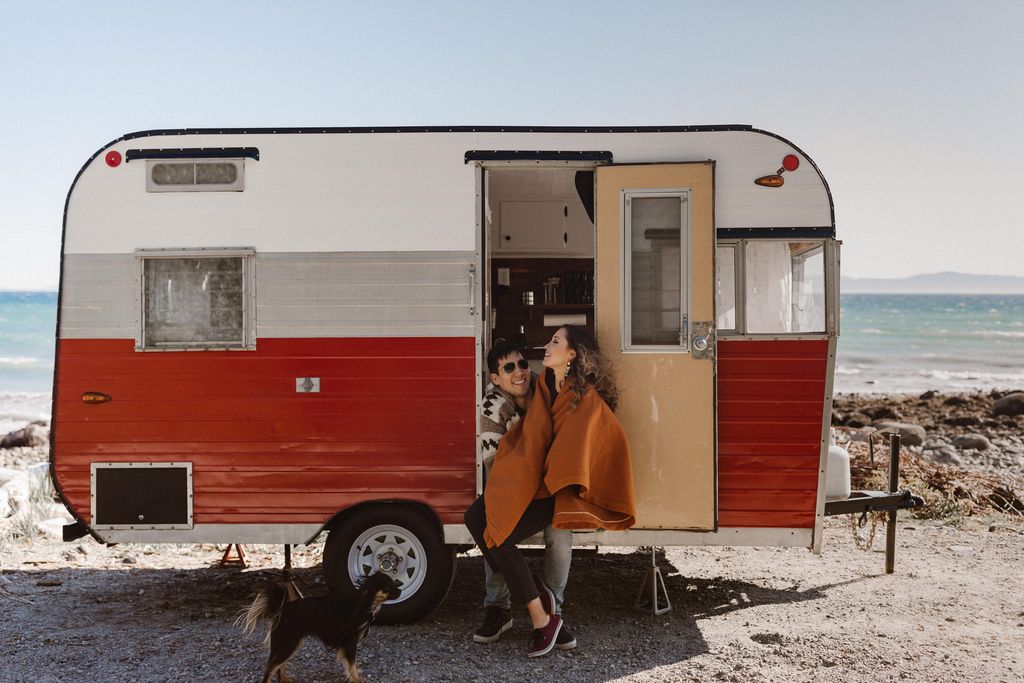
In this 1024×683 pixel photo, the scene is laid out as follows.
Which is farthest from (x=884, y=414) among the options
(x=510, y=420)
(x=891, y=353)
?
(x=891, y=353)

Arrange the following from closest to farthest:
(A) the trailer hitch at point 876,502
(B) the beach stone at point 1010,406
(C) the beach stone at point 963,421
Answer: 1. (A) the trailer hitch at point 876,502
2. (C) the beach stone at point 963,421
3. (B) the beach stone at point 1010,406

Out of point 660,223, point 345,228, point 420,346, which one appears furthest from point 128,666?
point 660,223

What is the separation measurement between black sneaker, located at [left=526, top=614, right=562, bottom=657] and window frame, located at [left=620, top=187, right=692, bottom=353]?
5.13 ft

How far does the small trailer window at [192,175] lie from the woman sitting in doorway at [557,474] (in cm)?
221

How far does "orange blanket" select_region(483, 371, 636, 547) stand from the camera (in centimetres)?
461

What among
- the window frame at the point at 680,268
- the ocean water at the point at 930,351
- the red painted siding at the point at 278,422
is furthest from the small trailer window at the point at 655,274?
the ocean water at the point at 930,351

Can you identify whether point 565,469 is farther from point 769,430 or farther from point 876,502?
point 876,502

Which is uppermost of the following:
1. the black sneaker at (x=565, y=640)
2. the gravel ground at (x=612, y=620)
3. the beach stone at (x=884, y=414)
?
the beach stone at (x=884, y=414)

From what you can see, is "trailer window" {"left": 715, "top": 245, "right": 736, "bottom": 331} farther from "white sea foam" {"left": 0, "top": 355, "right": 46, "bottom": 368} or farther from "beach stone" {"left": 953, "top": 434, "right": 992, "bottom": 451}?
"white sea foam" {"left": 0, "top": 355, "right": 46, "bottom": 368}

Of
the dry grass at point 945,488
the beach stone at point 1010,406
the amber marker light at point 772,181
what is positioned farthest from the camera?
the beach stone at point 1010,406

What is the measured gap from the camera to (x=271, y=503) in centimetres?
526

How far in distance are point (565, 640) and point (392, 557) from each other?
1.15m

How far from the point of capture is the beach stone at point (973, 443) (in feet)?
43.8

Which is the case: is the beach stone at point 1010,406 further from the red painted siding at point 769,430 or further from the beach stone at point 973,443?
the red painted siding at point 769,430
